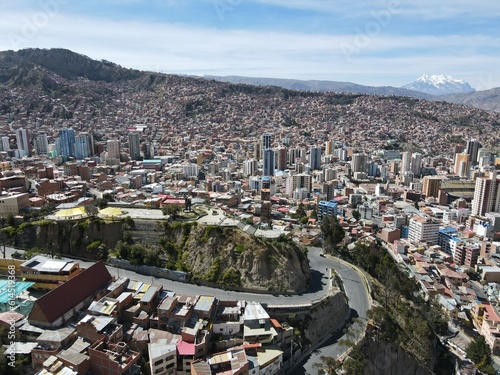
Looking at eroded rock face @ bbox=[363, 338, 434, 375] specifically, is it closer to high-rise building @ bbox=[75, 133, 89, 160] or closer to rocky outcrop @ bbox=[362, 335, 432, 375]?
rocky outcrop @ bbox=[362, 335, 432, 375]

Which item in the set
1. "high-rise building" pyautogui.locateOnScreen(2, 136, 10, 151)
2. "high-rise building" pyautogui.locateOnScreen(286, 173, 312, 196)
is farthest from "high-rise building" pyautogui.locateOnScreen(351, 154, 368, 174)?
"high-rise building" pyautogui.locateOnScreen(2, 136, 10, 151)

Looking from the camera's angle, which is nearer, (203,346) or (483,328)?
(203,346)

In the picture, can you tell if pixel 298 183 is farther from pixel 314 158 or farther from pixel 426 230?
pixel 426 230

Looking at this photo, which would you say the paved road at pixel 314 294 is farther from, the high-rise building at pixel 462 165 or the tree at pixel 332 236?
the high-rise building at pixel 462 165

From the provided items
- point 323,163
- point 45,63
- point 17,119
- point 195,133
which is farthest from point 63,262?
point 45,63

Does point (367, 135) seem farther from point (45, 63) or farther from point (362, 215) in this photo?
point (45, 63)

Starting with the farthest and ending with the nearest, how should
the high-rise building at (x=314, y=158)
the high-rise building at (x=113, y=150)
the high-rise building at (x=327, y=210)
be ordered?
1. the high-rise building at (x=314, y=158)
2. the high-rise building at (x=113, y=150)
3. the high-rise building at (x=327, y=210)

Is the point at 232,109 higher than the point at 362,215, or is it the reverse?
the point at 232,109

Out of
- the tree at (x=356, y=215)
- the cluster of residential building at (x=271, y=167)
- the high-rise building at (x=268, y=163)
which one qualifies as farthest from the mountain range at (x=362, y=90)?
the tree at (x=356, y=215)
